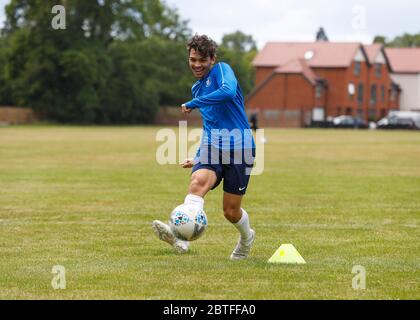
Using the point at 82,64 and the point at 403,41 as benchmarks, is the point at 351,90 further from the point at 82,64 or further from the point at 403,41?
the point at 403,41

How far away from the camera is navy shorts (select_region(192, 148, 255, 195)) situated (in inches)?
361

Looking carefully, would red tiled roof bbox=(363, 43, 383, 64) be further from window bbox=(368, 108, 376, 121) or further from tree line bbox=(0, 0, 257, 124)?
tree line bbox=(0, 0, 257, 124)

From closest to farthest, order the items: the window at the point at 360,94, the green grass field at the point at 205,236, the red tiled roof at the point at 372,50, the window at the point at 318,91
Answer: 1. the green grass field at the point at 205,236
2. the window at the point at 318,91
3. the window at the point at 360,94
4. the red tiled roof at the point at 372,50

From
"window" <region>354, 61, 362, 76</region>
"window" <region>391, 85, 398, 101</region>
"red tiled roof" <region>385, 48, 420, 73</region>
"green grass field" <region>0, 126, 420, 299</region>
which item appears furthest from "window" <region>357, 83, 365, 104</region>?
"green grass field" <region>0, 126, 420, 299</region>

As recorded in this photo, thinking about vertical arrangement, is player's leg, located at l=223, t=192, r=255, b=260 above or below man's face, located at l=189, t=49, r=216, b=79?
below

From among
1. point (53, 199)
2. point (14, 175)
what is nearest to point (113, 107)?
point (14, 175)

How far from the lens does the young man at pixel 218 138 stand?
29.6 feet

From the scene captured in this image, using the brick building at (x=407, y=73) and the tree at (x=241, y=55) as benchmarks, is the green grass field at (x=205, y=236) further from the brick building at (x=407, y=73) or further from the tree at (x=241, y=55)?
the brick building at (x=407, y=73)

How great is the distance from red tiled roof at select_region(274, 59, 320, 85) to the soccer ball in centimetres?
9173

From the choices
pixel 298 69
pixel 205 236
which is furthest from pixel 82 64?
pixel 205 236

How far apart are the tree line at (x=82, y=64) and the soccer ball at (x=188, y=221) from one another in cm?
7039

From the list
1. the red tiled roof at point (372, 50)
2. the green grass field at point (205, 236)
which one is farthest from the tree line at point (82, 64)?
the green grass field at point (205, 236)

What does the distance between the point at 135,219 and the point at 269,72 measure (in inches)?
3714
